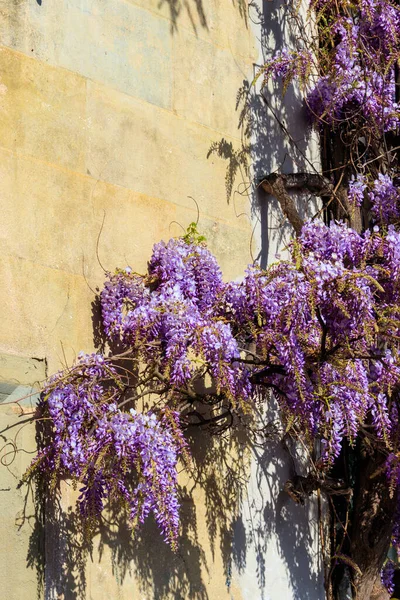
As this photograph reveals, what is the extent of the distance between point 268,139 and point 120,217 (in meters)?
1.40

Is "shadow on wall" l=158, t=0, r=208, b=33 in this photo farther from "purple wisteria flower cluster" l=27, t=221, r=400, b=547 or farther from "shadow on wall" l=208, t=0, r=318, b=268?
"purple wisteria flower cluster" l=27, t=221, r=400, b=547

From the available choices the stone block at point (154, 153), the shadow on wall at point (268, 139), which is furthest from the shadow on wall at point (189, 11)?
the stone block at point (154, 153)

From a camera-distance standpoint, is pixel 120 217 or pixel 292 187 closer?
pixel 120 217

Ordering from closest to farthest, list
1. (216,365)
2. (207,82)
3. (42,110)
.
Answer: (216,365)
(42,110)
(207,82)

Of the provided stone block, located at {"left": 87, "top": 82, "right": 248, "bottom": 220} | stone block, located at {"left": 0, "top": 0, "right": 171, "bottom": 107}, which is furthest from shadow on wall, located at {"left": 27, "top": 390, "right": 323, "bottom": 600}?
stone block, located at {"left": 0, "top": 0, "right": 171, "bottom": 107}

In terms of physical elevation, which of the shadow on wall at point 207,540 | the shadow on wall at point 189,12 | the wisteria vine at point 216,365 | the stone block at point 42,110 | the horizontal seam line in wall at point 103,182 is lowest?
the shadow on wall at point 207,540

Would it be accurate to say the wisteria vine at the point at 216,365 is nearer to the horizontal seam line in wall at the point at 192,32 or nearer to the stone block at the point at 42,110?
the stone block at the point at 42,110

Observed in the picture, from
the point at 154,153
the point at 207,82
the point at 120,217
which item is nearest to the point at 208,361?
the point at 120,217

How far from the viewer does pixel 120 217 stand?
17.6 feet

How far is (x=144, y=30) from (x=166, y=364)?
199 cm

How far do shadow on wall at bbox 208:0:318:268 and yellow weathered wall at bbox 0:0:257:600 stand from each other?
8 centimetres

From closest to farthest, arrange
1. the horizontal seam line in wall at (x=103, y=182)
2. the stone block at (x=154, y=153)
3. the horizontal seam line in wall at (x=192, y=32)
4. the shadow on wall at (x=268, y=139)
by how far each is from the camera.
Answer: the horizontal seam line in wall at (x=103, y=182) → the stone block at (x=154, y=153) → the horizontal seam line in wall at (x=192, y=32) → the shadow on wall at (x=268, y=139)

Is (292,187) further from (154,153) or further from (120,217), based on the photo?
(120,217)

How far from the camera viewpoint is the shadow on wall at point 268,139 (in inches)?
242
